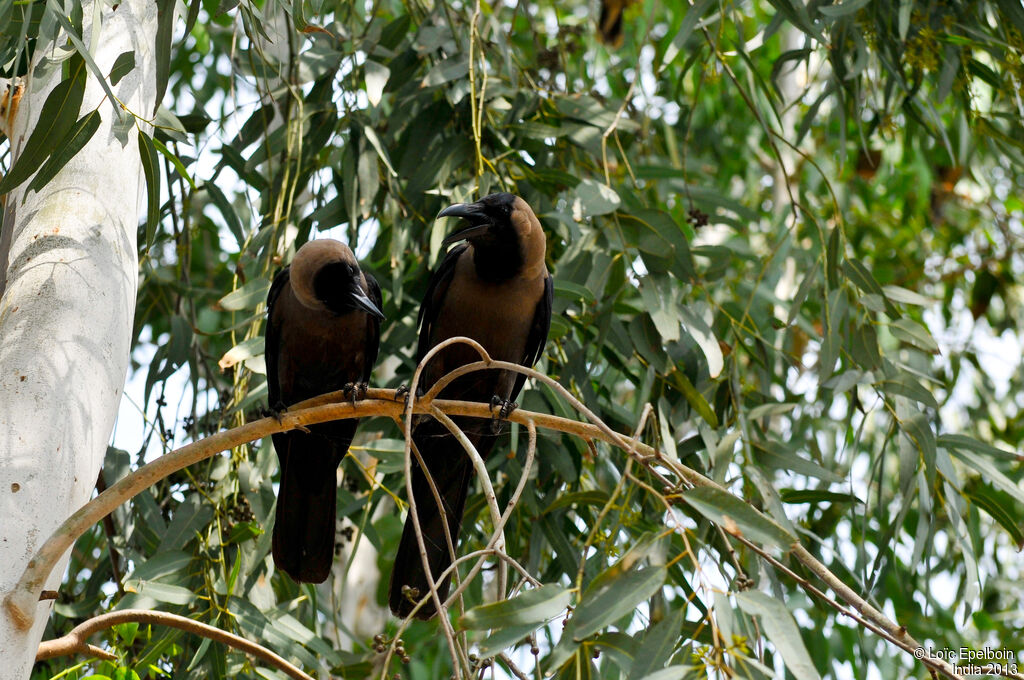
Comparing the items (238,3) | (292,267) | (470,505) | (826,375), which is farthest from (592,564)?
(238,3)

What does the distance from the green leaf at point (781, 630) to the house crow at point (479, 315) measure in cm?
139

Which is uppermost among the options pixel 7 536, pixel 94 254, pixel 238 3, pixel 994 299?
pixel 238 3

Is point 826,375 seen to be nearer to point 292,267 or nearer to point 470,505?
point 470,505

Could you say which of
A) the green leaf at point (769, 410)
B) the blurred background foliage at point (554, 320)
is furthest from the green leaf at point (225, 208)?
the green leaf at point (769, 410)

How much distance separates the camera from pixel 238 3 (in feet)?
5.95

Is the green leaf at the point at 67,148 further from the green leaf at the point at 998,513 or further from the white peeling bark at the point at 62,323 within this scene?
the green leaf at the point at 998,513

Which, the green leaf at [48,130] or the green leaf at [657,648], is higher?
the green leaf at [48,130]

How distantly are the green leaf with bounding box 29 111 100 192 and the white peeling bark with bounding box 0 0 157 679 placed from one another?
9cm

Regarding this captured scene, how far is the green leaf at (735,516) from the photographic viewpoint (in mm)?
1326

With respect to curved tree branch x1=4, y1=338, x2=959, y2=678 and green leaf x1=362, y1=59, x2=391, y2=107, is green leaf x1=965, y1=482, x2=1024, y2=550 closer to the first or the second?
curved tree branch x1=4, y1=338, x2=959, y2=678

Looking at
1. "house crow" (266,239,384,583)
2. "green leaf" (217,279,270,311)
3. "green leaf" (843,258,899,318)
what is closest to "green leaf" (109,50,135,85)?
"green leaf" (217,279,270,311)

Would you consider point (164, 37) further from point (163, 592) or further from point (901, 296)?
point (901, 296)

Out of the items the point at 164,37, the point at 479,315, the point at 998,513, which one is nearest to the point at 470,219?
the point at 479,315

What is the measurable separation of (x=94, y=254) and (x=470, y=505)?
1409 mm
